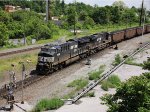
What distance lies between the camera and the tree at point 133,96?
539 inches

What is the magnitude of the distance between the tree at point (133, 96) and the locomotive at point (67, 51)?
21197 millimetres

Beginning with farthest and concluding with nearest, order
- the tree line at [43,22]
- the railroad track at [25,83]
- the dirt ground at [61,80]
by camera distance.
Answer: the tree line at [43,22], the railroad track at [25,83], the dirt ground at [61,80]

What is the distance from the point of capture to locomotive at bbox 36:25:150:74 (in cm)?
3537

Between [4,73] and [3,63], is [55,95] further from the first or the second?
[3,63]

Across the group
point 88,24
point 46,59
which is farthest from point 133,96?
point 88,24

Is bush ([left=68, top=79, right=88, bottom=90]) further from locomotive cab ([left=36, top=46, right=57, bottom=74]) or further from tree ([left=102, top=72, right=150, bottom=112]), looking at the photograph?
tree ([left=102, top=72, right=150, bottom=112])

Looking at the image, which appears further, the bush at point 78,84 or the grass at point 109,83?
the bush at point 78,84

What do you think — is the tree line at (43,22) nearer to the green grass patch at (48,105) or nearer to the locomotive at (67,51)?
the locomotive at (67,51)

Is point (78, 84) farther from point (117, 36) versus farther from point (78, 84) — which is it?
point (117, 36)

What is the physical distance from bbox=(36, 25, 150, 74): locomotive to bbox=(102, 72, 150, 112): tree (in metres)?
21.2

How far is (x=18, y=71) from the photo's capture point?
37.8 m

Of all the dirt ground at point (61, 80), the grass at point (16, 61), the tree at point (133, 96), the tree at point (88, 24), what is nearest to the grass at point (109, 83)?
the dirt ground at point (61, 80)

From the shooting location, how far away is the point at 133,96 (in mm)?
13977

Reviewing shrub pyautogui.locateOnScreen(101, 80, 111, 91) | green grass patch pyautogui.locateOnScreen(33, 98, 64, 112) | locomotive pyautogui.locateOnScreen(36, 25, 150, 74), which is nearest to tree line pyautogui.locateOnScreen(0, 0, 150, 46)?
locomotive pyautogui.locateOnScreen(36, 25, 150, 74)
